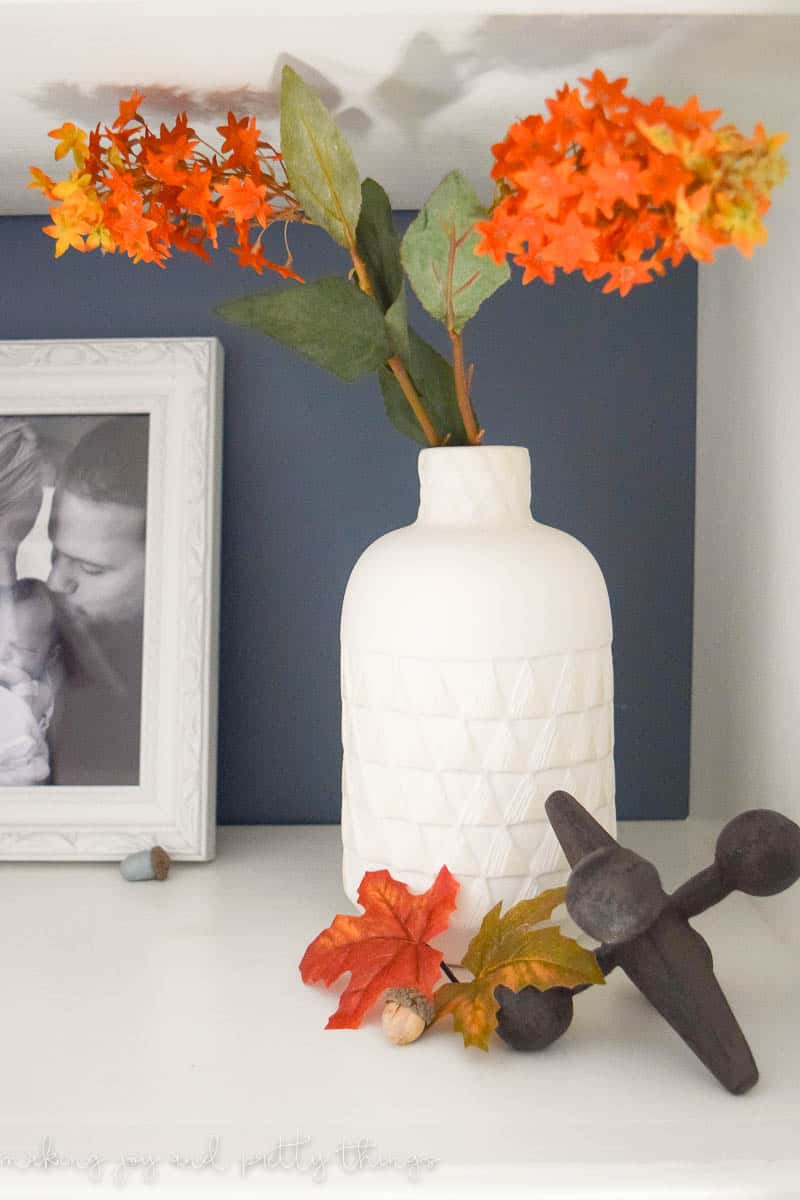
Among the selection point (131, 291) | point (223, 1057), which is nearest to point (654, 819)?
point (223, 1057)

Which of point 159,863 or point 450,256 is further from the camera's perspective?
point 159,863

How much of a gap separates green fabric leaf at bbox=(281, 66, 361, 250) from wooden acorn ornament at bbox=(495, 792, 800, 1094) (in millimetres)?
397

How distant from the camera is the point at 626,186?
19.4 inches

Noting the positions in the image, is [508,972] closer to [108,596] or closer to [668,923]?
[668,923]

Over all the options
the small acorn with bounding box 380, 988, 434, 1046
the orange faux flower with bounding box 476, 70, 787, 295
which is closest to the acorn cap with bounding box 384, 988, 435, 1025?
the small acorn with bounding box 380, 988, 434, 1046

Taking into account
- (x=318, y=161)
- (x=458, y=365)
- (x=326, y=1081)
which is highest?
(x=318, y=161)

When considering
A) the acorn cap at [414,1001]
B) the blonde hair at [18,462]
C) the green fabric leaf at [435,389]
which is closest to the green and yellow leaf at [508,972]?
the acorn cap at [414,1001]

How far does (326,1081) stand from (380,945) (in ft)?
0.31

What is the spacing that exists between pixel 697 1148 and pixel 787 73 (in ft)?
2.00

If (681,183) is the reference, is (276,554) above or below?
below

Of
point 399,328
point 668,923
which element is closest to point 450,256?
point 399,328

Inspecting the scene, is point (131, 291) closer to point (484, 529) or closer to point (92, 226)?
point (92, 226)

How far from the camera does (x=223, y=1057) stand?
538 millimetres

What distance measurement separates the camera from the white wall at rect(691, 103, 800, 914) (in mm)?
698
